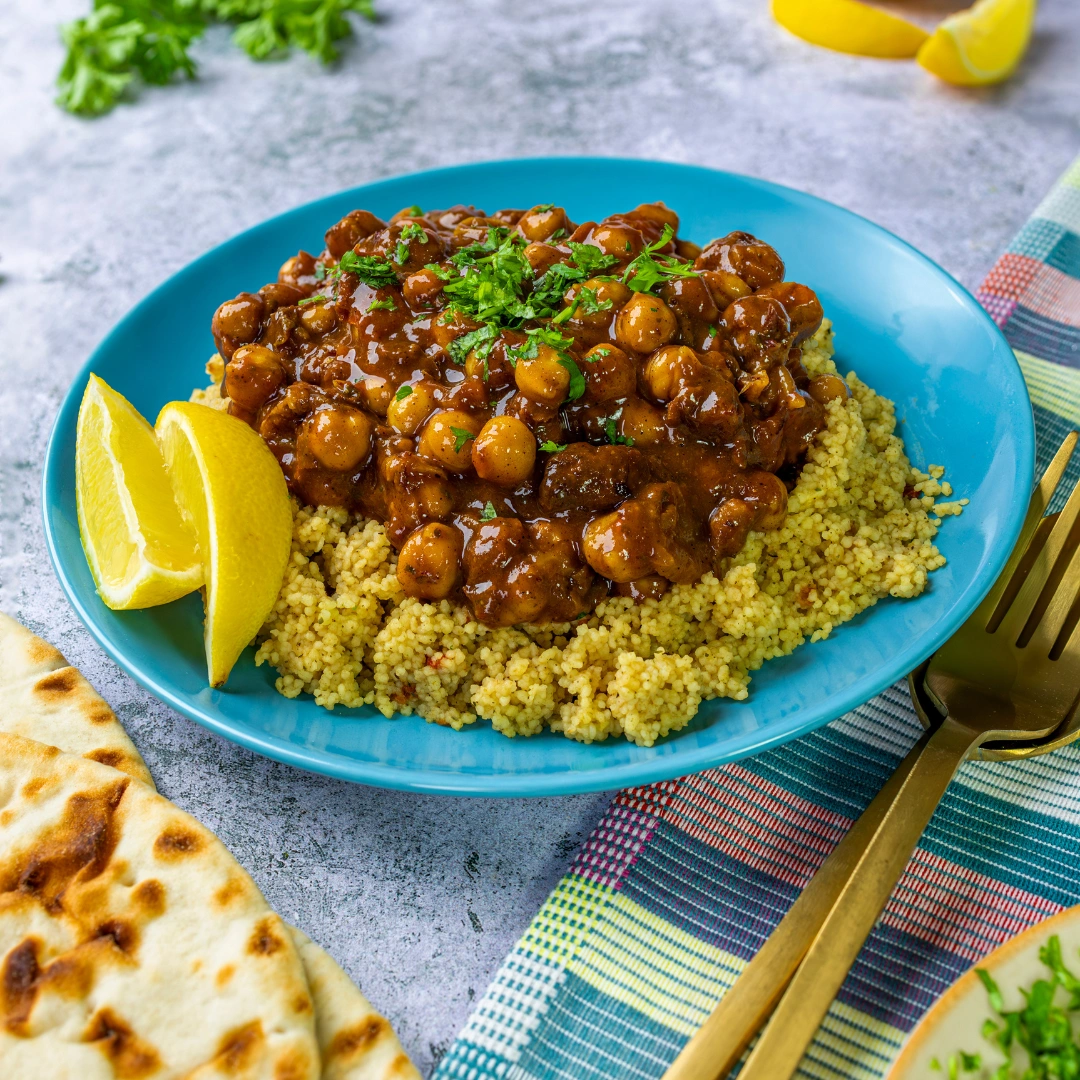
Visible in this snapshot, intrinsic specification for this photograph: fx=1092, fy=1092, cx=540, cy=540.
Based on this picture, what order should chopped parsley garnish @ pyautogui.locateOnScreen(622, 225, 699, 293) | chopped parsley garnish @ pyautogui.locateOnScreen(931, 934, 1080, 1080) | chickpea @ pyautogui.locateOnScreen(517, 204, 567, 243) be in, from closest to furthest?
chopped parsley garnish @ pyautogui.locateOnScreen(931, 934, 1080, 1080)
chopped parsley garnish @ pyautogui.locateOnScreen(622, 225, 699, 293)
chickpea @ pyautogui.locateOnScreen(517, 204, 567, 243)

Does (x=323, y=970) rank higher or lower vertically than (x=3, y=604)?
higher

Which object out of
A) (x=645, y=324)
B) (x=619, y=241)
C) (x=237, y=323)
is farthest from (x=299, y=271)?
(x=645, y=324)

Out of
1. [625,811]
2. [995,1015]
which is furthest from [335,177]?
[995,1015]

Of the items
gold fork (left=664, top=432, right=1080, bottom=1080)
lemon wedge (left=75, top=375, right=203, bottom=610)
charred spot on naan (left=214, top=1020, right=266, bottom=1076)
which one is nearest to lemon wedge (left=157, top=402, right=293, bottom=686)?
lemon wedge (left=75, top=375, right=203, bottom=610)

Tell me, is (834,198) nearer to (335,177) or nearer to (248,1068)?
(335,177)

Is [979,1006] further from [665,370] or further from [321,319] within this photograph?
[321,319]

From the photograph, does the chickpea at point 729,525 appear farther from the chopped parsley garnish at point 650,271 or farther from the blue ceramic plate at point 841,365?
the chopped parsley garnish at point 650,271

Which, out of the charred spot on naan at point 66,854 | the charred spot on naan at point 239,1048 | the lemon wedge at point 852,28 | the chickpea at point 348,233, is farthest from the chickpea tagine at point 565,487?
the lemon wedge at point 852,28

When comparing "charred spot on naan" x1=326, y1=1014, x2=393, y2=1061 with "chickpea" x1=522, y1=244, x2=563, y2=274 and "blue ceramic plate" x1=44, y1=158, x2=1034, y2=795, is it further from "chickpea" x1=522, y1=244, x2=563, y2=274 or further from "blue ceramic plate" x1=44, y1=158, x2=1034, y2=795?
"chickpea" x1=522, y1=244, x2=563, y2=274
